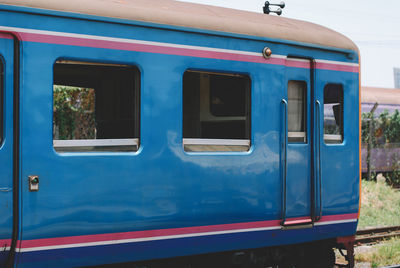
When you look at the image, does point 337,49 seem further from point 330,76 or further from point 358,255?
point 358,255

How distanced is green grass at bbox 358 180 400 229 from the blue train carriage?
19.1 ft

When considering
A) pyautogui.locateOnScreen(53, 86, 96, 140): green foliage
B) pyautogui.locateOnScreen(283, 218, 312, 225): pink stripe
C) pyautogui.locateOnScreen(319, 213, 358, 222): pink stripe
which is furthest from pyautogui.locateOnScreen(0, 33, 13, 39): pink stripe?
pyautogui.locateOnScreen(53, 86, 96, 140): green foliage

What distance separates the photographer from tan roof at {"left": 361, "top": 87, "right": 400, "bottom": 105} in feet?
65.6

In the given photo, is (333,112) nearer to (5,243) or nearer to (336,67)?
(336,67)

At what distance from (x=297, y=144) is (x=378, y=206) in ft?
28.7

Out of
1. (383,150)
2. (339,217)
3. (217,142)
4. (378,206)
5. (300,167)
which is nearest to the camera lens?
(217,142)

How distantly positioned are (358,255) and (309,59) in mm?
3877

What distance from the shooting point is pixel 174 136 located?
181 inches

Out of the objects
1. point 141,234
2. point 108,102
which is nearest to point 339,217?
point 141,234

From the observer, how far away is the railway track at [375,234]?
942cm

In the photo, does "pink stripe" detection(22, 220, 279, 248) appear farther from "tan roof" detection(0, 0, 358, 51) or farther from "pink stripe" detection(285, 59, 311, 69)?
"tan roof" detection(0, 0, 358, 51)

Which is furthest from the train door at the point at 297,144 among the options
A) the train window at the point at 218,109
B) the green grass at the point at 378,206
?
the green grass at the point at 378,206

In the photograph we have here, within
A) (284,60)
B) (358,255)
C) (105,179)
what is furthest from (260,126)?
(358,255)

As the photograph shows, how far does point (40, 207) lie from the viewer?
13.0 feet
